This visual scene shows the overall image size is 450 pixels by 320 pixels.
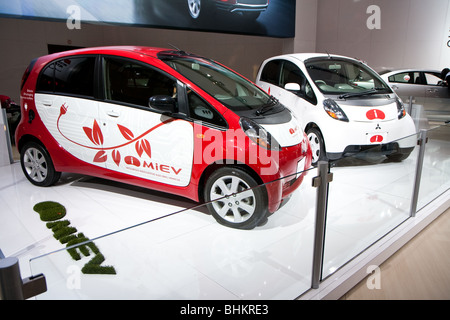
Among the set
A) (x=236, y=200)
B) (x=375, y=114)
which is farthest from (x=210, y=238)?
(x=375, y=114)

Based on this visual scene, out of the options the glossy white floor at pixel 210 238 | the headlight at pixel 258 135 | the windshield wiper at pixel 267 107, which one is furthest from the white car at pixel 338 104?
the headlight at pixel 258 135

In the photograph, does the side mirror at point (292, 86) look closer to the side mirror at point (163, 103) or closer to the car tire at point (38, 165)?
the side mirror at point (163, 103)

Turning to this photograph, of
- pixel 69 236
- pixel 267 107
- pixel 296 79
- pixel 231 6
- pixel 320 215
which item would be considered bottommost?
pixel 69 236

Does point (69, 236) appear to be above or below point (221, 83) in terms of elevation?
below

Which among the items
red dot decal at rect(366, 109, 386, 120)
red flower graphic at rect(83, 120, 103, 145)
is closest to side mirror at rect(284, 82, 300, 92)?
red dot decal at rect(366, 109, 386, 120)

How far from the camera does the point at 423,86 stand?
22.5 feet

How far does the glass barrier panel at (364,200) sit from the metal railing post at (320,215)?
0.22 ft

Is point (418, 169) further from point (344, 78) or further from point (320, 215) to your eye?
point (344, 78)

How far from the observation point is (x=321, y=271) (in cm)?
199

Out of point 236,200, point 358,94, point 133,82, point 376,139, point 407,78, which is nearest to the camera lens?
point 236,200

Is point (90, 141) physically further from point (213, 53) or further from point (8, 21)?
point (213, 53)

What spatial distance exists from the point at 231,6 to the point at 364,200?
5.31 m

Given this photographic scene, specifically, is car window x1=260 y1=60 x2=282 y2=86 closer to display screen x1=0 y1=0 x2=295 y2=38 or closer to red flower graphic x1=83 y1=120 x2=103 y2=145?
display screen x1=0 y1=0 x2=295 y2=38
